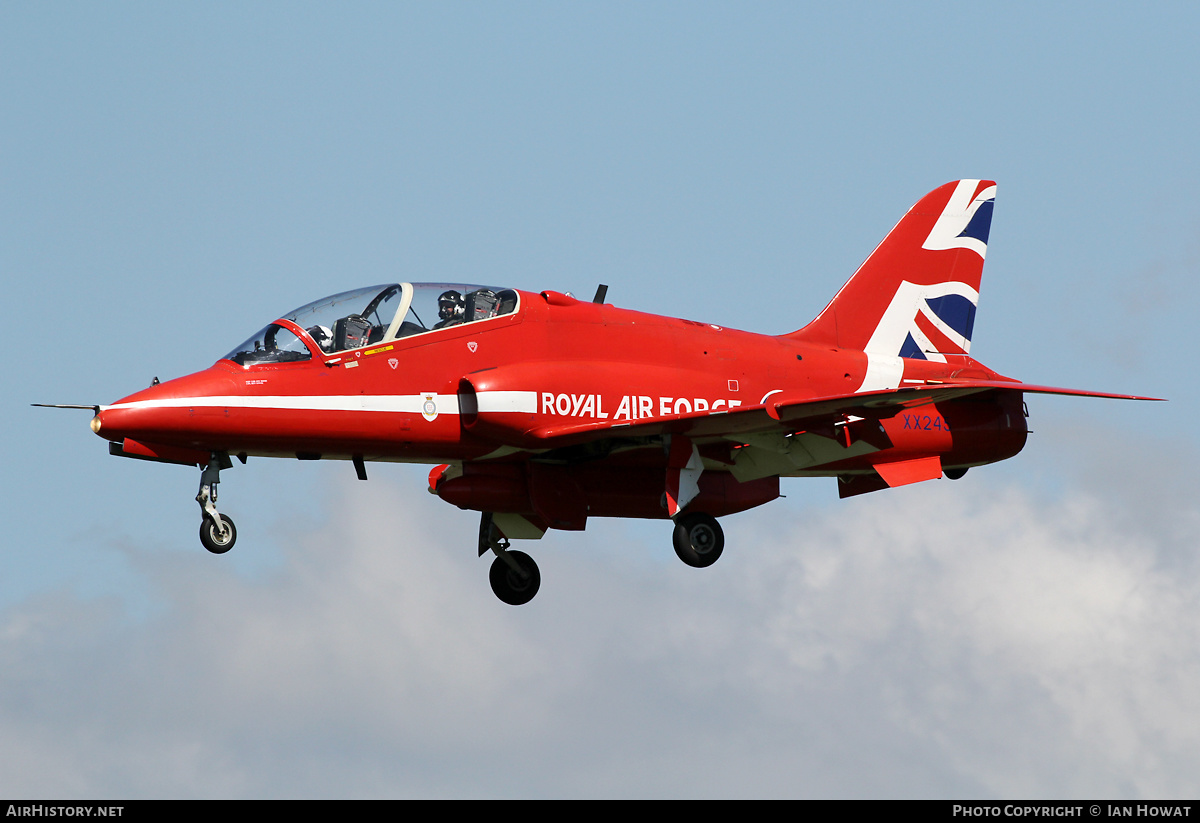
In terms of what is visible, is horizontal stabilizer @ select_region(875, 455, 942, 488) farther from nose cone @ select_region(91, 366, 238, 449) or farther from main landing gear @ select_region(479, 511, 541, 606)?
nose cone @ select_region(91, 366, 238, 449)

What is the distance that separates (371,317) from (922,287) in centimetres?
1035

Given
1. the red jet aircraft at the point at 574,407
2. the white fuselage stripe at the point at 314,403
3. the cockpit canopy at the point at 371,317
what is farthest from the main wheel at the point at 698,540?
the cockpit canopy at the point at 371,317

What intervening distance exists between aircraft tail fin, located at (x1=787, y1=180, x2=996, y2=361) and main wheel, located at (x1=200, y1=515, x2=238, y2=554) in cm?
1044

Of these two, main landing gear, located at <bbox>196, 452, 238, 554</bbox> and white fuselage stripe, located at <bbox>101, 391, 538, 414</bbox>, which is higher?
white fuselage stripe, located at <bbox>101, 391, 538, 414</bbox>

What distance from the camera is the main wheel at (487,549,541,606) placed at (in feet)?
94.0

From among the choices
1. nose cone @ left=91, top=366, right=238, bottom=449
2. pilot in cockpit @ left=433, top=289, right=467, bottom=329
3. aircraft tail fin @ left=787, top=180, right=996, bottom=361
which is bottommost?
nose cone @ left=91, top=366, right=238, bottom=449

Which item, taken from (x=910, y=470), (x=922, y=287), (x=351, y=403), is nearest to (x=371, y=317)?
(x=351, y=403)

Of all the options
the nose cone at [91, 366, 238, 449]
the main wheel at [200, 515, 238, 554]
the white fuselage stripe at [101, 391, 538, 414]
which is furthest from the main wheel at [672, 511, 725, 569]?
the nose cone at [91, 366, 238, 449]

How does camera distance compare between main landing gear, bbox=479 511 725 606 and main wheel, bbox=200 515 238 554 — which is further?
main landing gear, bbox=479 511 725 606

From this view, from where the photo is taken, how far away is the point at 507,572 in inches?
1129

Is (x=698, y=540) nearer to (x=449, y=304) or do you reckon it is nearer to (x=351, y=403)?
(x=449, y=304)

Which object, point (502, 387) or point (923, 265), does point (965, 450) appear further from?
point (502, 387)

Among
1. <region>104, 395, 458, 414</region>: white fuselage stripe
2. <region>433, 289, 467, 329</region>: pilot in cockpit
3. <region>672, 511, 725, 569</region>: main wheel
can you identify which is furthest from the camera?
<region>672, 511, 725, 569</region>: main wheel

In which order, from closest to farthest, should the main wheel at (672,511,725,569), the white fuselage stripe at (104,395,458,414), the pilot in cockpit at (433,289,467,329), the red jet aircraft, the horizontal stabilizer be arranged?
the white fuselage stripe at (104,395,458,414), the red jet aircraft, the pilot in cockpit at (433,289,467,329), the main wheel at (672,511,725,569), the horizontal stabilizer
